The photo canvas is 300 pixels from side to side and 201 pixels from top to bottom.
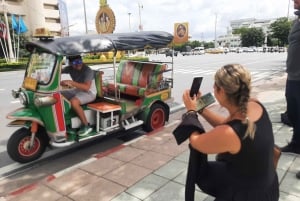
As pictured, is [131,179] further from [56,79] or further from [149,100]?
[149,100]

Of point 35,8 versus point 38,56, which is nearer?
point 38,56

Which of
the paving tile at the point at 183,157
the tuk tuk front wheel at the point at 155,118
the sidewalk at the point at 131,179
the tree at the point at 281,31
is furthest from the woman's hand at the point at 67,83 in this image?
the tree at the point at 281,31

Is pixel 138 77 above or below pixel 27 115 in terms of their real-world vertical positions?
above

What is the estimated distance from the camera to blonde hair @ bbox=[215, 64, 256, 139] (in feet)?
6.12

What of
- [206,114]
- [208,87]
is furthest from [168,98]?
[208,87]

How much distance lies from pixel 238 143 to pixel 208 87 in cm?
→ 1067

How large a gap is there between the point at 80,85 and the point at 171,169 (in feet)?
7.26

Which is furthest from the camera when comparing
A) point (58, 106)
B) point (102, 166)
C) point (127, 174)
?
point (58, 106)

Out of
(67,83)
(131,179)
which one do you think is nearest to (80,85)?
(67,83)

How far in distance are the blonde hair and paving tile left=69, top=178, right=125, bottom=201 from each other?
2.07 meters

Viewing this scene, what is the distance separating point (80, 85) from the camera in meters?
5.09

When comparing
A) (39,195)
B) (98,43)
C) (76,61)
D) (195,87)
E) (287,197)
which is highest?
Answer: (98,43)

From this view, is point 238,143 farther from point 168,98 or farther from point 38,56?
point 168,98

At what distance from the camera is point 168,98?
21.7 ft
